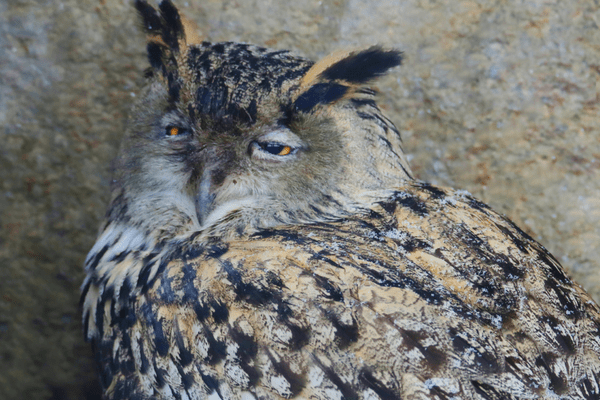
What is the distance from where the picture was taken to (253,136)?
43.0 inches

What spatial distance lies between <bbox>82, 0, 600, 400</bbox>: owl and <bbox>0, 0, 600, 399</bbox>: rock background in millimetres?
367

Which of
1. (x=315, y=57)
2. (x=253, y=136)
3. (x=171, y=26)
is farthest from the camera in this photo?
(x=315, y=57)

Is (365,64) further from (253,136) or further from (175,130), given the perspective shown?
(175,130)

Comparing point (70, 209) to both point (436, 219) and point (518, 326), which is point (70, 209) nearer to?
point (436, 219)

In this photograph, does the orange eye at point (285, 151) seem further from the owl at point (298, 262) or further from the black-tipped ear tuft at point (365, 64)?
the black-tipped ear tuft at point (365, 64)

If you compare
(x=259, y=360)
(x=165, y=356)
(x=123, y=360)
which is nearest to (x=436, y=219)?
(x=259, y=360)

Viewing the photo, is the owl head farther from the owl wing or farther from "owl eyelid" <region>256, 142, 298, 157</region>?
the owl wing

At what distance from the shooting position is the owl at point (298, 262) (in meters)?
0.82

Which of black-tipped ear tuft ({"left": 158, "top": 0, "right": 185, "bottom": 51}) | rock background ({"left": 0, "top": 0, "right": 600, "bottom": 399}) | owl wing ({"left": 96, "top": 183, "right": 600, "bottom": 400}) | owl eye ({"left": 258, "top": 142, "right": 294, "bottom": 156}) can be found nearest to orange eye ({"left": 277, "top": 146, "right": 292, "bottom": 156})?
A: owl eye ({"left": 258, "top": 142, "right": 294, "bottom": 156})

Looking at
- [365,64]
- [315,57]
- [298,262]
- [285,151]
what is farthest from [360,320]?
[315,57]

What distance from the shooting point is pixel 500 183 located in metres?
1.63

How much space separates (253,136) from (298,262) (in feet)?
1.14

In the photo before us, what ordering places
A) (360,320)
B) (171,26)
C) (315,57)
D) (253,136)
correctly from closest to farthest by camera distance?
(360,320) → (253,136) → (171,26) → (315,57)

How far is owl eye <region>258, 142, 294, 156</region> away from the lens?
3.56 ft
